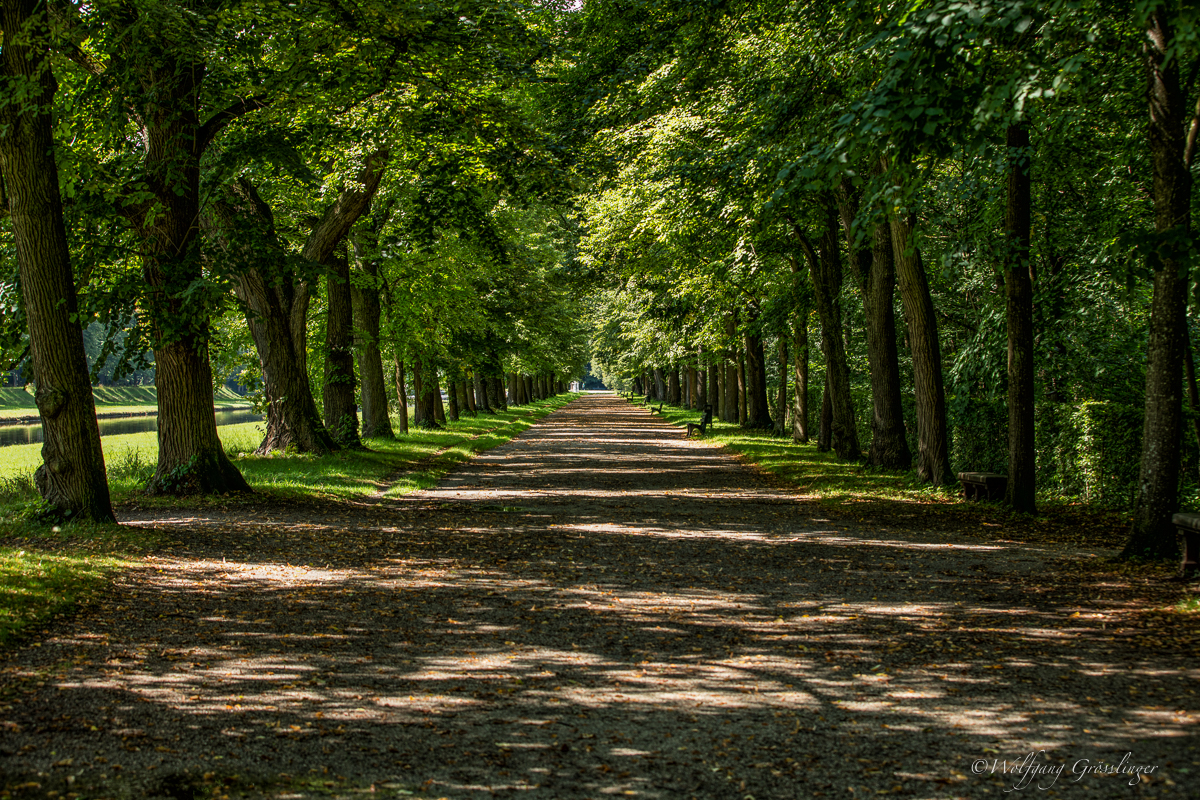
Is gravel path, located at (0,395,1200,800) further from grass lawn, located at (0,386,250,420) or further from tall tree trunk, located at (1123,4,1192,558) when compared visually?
grass lawn, located at (0,386,250,420)

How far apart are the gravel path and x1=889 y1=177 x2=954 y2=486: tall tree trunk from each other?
520cm

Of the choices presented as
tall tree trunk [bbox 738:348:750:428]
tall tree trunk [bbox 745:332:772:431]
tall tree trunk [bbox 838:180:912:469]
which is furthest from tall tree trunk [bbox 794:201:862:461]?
tall tree trunk [bbox 738:348:750:428]

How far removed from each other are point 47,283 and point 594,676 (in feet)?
24.9

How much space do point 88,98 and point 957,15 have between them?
33.0 ft

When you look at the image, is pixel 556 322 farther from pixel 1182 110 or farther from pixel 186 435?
pixel 1182 110

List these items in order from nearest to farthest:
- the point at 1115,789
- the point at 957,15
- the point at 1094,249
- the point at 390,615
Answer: the point at 1115,789, the point at 957,15, the point at 390,615, the point at 1094,249

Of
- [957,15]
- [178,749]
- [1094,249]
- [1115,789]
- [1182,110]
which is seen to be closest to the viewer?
[1115,789]

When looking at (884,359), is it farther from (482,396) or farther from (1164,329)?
(482,396)

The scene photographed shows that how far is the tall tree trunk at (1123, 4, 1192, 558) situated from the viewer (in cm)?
895

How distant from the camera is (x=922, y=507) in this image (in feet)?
45.3

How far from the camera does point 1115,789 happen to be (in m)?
4.15

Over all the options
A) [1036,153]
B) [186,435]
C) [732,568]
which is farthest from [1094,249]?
[186,435]

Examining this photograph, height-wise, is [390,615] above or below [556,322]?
below

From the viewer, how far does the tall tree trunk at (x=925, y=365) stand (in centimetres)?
1562
